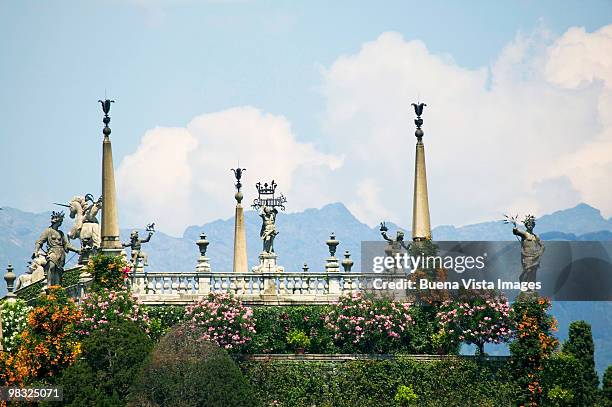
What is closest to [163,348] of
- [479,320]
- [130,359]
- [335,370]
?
[130,359]

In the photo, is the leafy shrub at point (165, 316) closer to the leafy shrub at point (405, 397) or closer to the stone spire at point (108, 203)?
the stone spire at point (108, 203)

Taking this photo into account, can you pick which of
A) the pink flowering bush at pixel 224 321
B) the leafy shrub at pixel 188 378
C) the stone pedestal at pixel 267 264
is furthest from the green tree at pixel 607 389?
the stone pedestal at pixel 267 264

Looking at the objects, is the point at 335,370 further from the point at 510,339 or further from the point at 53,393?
the point at 53,393

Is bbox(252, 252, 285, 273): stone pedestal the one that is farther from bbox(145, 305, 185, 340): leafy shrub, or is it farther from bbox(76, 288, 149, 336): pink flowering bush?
bbox(76, 288, 149, 336): pink flowering bush

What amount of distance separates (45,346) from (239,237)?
61.0ft

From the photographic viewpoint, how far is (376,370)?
6494 centimetres

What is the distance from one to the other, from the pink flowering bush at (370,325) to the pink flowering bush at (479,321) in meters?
1.66

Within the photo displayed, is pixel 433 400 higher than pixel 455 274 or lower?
lower

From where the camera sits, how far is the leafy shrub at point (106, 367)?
5875cm

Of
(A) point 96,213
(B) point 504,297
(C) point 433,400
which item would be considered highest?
(A) point 96,213

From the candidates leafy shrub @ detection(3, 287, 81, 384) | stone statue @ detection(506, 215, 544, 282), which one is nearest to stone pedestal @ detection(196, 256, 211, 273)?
leafy shrub @ detection(3, 287, 81, 384)

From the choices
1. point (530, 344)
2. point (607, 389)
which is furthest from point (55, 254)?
point (607, 389)

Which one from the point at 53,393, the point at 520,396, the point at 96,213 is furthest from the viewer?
the point at 96,213

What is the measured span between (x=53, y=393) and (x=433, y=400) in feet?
51.5
